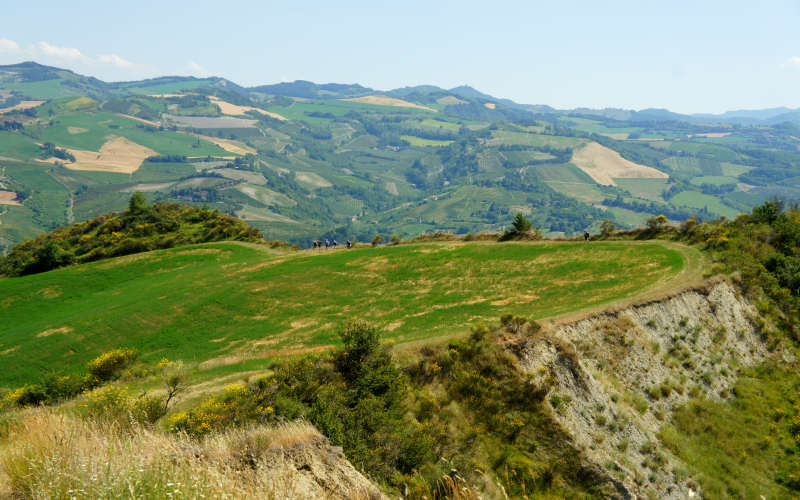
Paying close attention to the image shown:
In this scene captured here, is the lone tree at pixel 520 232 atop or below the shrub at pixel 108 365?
atop

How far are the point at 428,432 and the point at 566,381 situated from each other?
10.2 meters

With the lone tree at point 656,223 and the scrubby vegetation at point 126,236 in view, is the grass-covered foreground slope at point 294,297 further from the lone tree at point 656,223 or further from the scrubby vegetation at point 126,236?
the scrubby vegetation at point 126,236

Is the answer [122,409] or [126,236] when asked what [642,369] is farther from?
[126,236]

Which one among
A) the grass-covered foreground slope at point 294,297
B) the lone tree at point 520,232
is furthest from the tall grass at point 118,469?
the lone tree at point 520,232

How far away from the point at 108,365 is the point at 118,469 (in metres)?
24.5

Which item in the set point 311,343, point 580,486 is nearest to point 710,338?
point 580,486

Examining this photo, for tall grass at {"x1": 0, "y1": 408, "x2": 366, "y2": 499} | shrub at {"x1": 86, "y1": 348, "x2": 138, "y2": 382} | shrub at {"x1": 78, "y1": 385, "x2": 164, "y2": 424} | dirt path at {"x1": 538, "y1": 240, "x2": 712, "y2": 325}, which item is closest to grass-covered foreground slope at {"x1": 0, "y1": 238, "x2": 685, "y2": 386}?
dirt path at {"x1": 538, "y1": 240, "x2": 712, "y2": 325}

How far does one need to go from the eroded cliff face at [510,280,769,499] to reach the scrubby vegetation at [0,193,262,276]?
59.4m

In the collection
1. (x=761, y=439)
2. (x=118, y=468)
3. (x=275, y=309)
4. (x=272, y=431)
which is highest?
(x=118, y=468)

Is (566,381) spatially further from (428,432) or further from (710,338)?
(710,338)

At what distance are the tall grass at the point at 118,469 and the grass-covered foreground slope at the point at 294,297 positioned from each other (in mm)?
18818

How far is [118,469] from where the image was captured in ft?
25.4

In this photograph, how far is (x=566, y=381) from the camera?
82.9 ft

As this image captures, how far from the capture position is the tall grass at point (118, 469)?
722 centimetres
